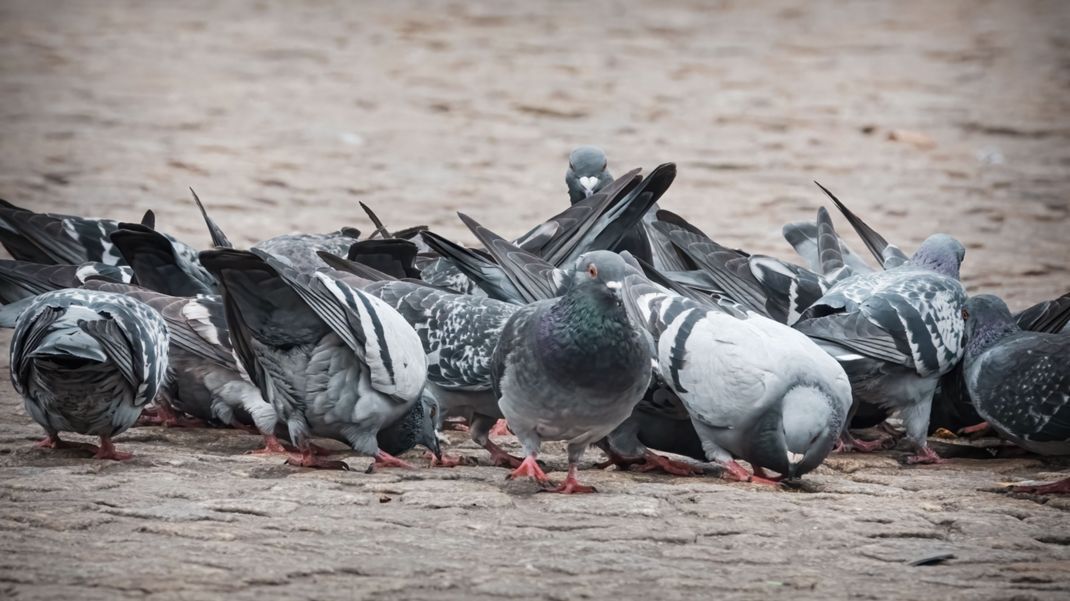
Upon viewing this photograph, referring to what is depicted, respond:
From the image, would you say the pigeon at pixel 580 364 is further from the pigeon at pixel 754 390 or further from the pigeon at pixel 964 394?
the pigeon at pixel 964 394

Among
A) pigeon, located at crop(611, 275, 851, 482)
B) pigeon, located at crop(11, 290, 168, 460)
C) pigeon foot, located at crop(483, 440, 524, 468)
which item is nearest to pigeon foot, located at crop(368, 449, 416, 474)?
pigeon foot, located at crop(483, 440, 524, 468)

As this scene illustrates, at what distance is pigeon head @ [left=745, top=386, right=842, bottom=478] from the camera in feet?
17.1

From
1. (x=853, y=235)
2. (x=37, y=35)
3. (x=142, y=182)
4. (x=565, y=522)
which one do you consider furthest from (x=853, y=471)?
(x=37, y=35)

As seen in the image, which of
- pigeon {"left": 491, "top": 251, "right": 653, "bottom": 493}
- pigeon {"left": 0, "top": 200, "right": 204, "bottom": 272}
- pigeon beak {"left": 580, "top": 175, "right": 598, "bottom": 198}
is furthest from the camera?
pigeon beak {"left": 580, "top": 175, "right": 598, "bottom": 198}

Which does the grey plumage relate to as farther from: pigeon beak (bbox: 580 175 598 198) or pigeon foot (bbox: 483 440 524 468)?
pigeon beak (bbox: 580 175 598 198)

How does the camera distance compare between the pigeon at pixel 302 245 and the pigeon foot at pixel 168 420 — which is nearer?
the pigeon foot at pixel 168 420

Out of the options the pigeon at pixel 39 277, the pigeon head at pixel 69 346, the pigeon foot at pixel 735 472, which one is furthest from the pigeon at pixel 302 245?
the pigeon foot at pixel 735 472

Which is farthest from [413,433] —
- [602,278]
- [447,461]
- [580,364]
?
[602,278]

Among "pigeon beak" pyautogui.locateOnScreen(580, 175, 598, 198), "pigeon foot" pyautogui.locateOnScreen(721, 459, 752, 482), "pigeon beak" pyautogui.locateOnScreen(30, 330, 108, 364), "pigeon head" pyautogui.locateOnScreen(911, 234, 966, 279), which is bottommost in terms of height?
"pigeon foot" pyautogui.locateOnScreen(721, 459, 752, 482)

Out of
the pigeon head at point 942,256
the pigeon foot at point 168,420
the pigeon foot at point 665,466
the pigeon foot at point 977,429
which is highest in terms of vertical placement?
the pigeon head at point 942,256

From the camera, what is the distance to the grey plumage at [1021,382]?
5.60m

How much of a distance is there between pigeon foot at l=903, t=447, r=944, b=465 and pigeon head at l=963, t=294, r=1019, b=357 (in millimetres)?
464

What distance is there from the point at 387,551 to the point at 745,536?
44.6 inches

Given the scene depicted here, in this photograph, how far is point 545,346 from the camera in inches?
198
